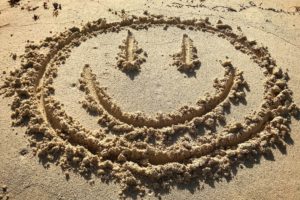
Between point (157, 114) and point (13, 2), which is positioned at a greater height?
point (13, 2)

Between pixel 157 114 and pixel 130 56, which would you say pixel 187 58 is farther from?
pixel 157 114

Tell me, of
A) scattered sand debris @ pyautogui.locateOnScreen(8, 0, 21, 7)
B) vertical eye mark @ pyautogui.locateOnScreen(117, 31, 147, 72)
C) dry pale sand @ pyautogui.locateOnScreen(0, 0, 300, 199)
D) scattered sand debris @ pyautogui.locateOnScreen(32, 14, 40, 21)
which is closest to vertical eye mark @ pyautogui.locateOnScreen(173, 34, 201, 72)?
dry pale sand @ pyautogui.locateOnScreen(0, 0, 300, 199)

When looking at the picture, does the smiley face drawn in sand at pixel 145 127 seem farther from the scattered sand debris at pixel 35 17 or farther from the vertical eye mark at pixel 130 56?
the scattered sand debris at pixel 35 17

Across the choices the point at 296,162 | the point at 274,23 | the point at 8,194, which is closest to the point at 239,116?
the point at 296,162

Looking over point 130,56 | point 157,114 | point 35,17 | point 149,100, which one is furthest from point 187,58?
point 35,17

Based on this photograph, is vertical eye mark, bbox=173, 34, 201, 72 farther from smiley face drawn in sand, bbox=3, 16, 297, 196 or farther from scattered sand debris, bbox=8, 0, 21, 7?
scattered sand debris, bbox=8, 0, 21, 7

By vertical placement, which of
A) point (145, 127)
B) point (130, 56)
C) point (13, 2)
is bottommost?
point (145, 127)

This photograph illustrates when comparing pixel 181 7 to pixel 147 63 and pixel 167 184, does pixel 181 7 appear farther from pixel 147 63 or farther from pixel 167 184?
pixel 167 184

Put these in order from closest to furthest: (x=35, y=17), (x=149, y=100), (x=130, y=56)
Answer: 1. (x=149, y=100)
2. (x=130, y=56)
3. (x=35, y=17)
